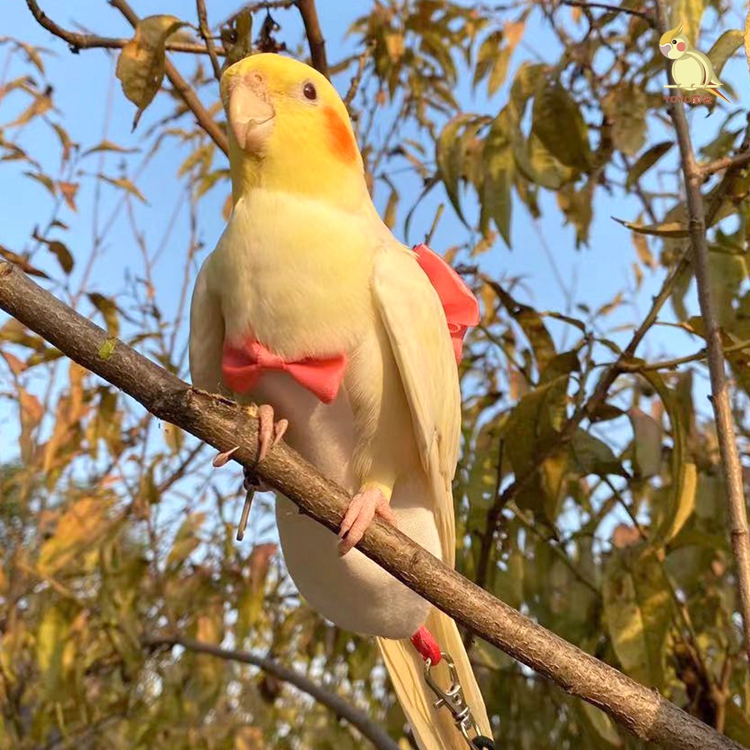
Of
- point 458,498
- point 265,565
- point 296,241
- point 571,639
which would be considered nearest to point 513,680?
point 571,639

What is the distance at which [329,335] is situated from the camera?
2.42ft

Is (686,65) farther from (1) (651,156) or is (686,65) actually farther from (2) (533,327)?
(2) (533,327)

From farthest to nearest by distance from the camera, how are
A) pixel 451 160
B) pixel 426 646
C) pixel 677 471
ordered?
pixel 451 160
pixel 677 471
pixel 426 646

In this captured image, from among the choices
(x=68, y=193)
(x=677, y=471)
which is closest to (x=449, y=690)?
(x=677, y=471)

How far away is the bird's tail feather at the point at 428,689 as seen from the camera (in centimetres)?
90

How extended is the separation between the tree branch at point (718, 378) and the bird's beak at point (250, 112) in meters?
0.46

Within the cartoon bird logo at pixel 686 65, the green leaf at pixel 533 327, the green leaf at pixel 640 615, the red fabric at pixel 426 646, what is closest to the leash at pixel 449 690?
the red fabric at pixel 426 646

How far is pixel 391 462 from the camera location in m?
0.83

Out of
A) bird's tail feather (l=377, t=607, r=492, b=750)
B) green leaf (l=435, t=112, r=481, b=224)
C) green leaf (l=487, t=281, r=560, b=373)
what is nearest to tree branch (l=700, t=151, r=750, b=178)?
green leaf (l=487, t=281, r=560, b=373)

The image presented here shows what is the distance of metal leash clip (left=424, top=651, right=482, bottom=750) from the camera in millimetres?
820

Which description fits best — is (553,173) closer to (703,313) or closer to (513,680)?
(703,313)

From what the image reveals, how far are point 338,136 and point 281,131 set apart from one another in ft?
0.23

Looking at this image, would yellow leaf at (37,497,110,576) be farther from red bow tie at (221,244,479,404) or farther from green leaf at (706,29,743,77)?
green leaf at (706,29,743,77)

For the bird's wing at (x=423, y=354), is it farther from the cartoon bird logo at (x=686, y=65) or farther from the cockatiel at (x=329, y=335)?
the cartoon bird logo at (x=686, y=65)
